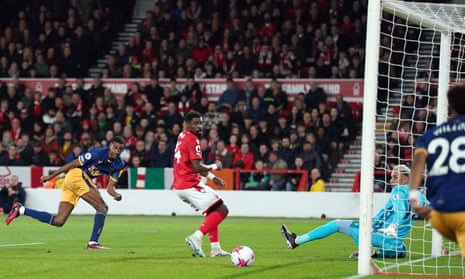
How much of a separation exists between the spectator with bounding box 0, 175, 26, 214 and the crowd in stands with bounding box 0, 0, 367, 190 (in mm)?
1613

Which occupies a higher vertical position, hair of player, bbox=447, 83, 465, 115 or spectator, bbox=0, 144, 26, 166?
hair of player, bbox=447, 83, 465, 115

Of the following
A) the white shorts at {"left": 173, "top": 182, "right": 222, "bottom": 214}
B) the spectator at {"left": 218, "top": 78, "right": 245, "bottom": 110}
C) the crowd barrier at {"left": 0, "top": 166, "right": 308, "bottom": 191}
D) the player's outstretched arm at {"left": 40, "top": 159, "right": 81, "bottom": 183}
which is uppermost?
the spectator at {"left": 218, "top": 78, "right": 245, "bottom": 110}

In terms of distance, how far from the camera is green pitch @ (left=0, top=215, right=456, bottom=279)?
36.6 feet

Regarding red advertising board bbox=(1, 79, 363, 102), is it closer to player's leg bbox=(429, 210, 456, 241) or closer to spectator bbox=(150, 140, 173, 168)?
spectator bbox=(150, 140, 173, 168)

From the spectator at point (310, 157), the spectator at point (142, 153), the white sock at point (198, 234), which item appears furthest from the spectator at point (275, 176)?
the white sock at point (198, 234)

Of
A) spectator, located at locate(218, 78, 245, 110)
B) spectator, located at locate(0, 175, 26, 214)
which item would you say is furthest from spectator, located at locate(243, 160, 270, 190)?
spectator, located at locate(0, 175, 26, 214)

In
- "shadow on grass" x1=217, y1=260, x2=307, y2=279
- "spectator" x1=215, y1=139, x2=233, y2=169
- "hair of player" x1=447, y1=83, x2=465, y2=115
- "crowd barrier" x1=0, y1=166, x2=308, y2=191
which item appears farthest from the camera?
"spectator" x1=215, y1=139, x2=233, y2=169

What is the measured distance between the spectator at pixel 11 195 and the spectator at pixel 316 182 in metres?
7.52

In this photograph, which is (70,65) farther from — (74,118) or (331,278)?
(331,278)

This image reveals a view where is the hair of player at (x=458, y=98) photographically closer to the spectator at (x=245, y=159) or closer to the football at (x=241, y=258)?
the football at (x=241, y=258)

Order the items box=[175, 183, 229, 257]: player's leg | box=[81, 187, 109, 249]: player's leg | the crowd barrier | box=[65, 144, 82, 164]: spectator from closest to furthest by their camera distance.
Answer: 1. box=[175, 183, 229, 257]: player's leg
2. box=[81, 187, 109, 249]: player's leg
3. the crowd barrier
4. box=[65, 144, 82, 164]: spectator

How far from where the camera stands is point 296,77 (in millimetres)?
28469

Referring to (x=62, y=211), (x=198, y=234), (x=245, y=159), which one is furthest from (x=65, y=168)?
(x=245, y=159)

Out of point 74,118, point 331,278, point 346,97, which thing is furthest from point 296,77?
Result: point 331,278
